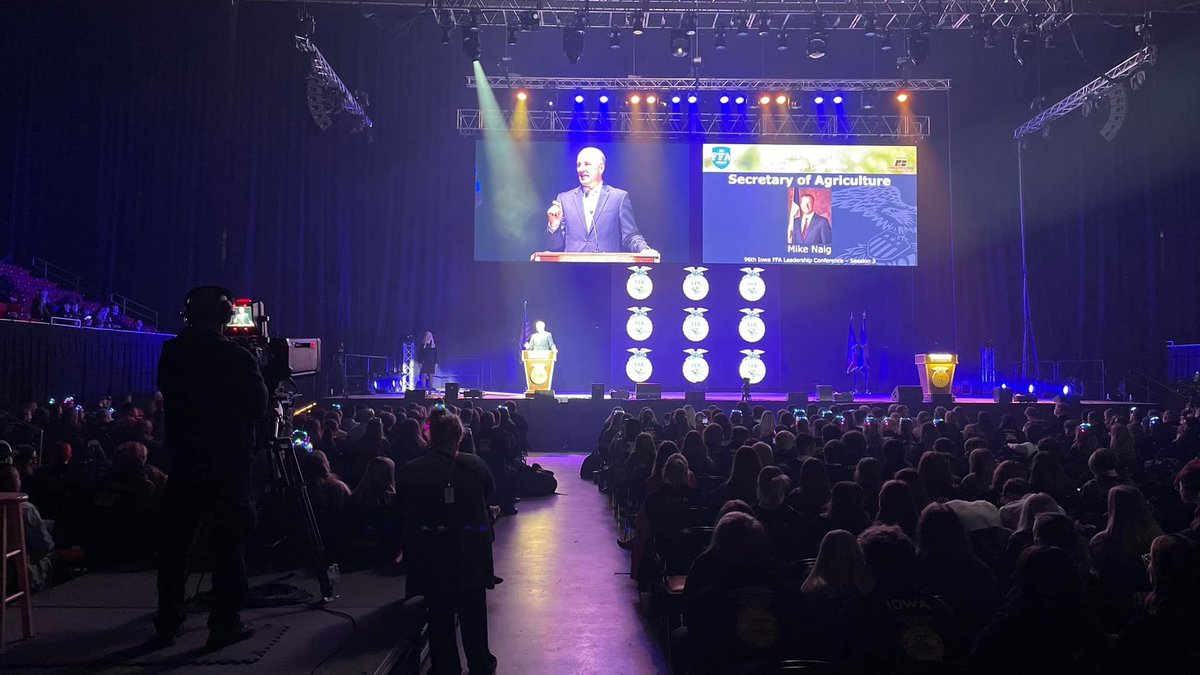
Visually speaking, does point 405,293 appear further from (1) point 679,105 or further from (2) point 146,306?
(1) point 679,105

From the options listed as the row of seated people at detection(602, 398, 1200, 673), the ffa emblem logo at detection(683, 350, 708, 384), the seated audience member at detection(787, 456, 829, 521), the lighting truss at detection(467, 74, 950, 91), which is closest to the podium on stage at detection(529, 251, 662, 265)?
the ffa emblem logo at detection(683, 350, 708, 384)

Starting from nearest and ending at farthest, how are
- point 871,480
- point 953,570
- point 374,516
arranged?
1. point 953,570
2. point 871,480
3. point 374,516

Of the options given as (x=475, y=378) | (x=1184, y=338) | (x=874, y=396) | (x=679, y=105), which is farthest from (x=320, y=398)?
(x=1184, y=338)

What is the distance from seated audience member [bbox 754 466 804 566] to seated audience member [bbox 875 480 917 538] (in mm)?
557

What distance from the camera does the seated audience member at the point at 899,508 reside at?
3826mm

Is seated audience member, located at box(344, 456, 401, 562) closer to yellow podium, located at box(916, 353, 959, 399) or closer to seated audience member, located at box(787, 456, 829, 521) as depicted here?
seated audience member, located at box(787, 456, 829, 521)

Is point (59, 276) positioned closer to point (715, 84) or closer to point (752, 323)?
point (715, 84)

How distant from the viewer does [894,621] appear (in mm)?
2805

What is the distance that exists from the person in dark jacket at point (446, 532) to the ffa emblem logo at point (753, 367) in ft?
49.3

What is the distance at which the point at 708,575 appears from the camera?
3.21 meters

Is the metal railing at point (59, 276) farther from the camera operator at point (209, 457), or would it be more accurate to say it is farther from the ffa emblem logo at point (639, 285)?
the camera operator at point (209, 457)

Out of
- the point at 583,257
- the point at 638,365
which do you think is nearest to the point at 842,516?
the point at 583,257

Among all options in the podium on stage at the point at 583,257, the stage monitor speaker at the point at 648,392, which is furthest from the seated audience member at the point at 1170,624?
the podium on stage at the point at 583,257

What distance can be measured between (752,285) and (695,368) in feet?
7.94
